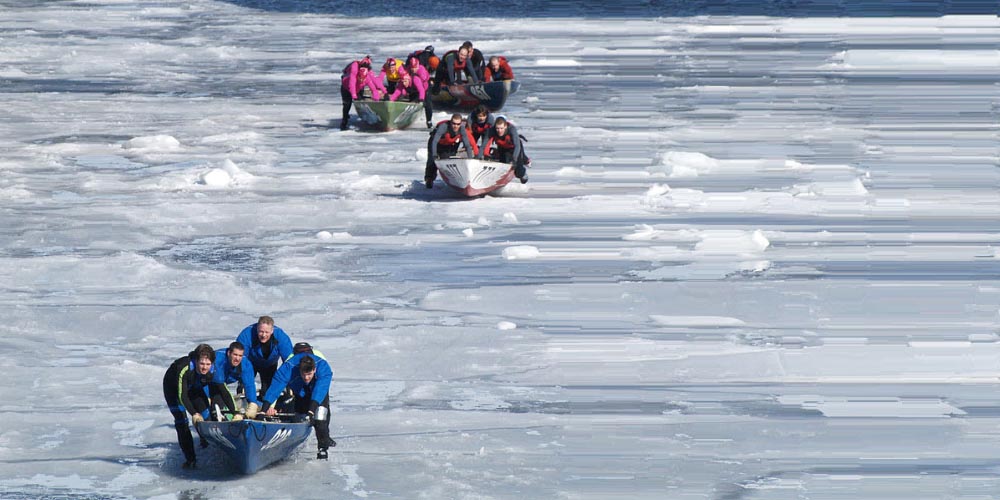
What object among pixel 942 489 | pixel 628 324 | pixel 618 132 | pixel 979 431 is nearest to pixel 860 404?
pixel 979 431

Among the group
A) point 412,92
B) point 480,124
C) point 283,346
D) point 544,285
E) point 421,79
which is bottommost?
point 544,285

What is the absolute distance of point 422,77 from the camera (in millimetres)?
29453

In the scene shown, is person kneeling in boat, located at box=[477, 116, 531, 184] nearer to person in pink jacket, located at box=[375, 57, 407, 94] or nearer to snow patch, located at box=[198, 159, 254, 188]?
snow patch, located at box=[198, 159, 254, 188]

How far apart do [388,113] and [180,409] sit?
17.6 m

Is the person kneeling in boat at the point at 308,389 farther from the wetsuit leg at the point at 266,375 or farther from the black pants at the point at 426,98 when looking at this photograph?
the black pants at the point at 426,98

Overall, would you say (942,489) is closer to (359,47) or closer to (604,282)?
(604,282)

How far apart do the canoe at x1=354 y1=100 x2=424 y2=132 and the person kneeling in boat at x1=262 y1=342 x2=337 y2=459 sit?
666 inches

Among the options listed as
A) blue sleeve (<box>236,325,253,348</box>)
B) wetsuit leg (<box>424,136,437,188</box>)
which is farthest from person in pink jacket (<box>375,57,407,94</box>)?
blue sleeve (<box>236,325,253,348</box>)

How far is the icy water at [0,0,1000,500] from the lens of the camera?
→ 474 inches

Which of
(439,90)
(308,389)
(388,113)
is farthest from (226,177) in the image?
(308,389)

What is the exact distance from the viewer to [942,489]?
11328 mm

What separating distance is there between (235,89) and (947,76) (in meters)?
16.5

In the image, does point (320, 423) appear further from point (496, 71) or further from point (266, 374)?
point (496, 71)

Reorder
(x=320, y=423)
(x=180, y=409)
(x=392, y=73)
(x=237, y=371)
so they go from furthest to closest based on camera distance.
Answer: (x=392, y=73)
(x=237, y=371)
(x=320, y=423)
(x=180, y=409)
